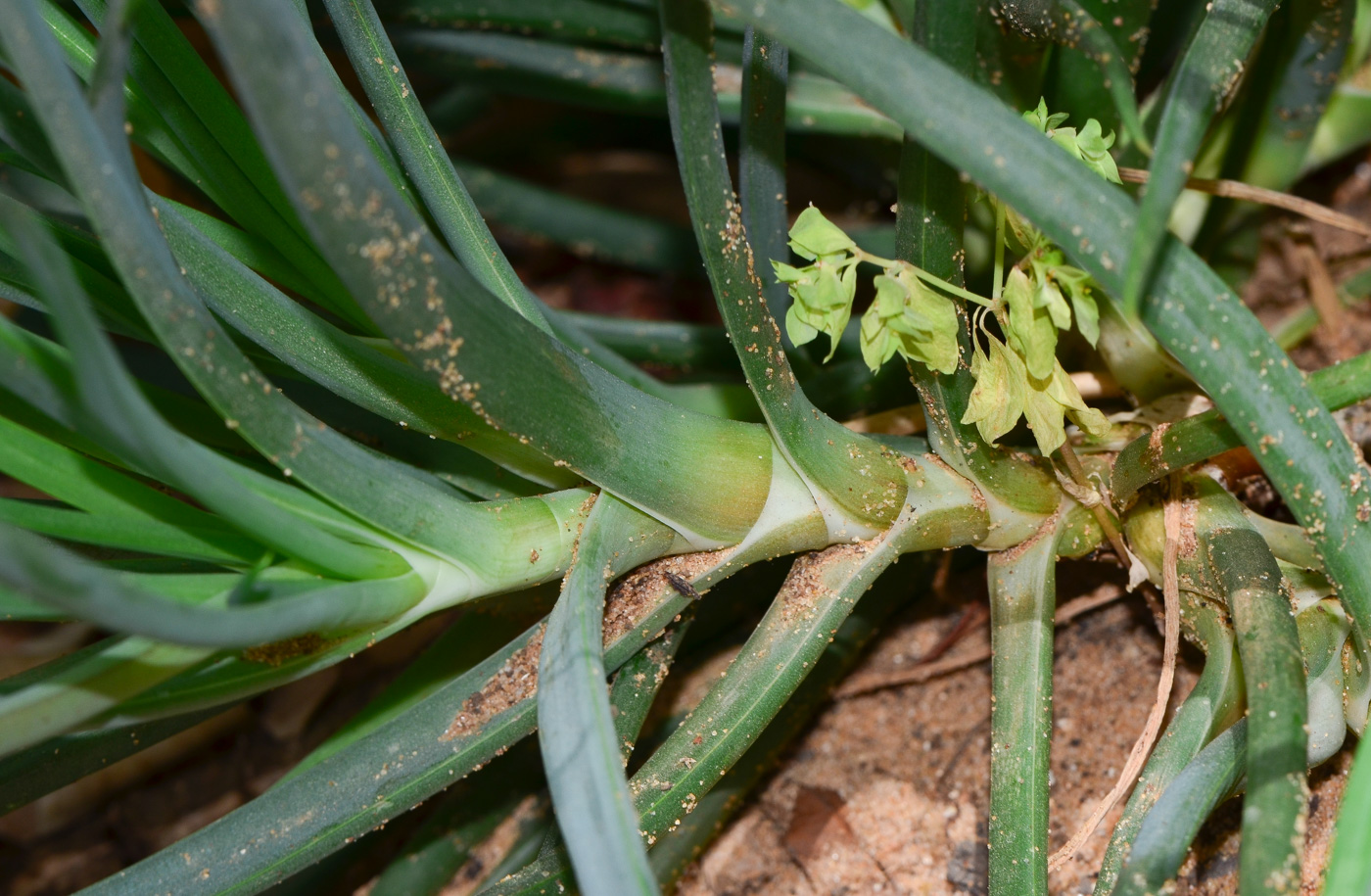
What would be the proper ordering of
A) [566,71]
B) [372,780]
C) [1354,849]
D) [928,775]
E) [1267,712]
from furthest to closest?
A: 1. [566,71]
2. [928,775]
3. [372,780]
4. [1267,712]
5. [1354,849]

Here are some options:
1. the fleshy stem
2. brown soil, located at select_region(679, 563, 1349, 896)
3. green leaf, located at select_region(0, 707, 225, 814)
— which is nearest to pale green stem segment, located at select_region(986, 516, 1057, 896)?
the fleshy stem

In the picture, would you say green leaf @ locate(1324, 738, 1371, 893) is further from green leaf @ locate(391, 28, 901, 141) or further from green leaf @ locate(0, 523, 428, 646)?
green leaf @ locate(391, 28, 901, 141)

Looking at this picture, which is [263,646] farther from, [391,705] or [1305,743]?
[1305,743]

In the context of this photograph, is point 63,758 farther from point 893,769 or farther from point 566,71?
point 566,71

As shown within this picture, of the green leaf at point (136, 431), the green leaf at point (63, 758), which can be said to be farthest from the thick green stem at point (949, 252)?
the green leaf at point (63, 758)

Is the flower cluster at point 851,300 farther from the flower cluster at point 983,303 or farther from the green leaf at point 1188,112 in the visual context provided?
→ the green leaf at point 1188,112

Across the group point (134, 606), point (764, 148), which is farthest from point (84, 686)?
point (764, 148)
